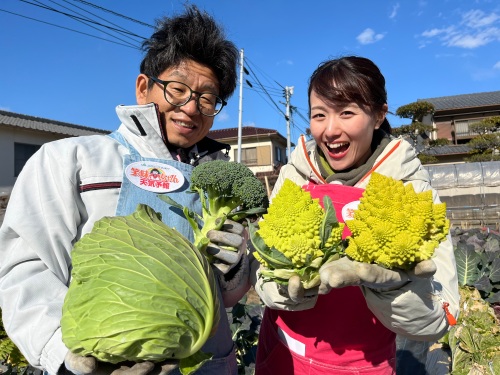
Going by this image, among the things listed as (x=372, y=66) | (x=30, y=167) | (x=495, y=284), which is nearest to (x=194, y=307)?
(x=30, y=167)

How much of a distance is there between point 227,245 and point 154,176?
20.7 inches

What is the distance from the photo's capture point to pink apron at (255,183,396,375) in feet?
6.61

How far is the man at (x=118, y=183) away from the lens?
1614mm

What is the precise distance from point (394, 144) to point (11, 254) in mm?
1904

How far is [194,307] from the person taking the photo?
1.45m

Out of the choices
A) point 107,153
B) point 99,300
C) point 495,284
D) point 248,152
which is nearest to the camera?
point 99,300

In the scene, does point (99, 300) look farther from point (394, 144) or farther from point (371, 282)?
point (394, 144)

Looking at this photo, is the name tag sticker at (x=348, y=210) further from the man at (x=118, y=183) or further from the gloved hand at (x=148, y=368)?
the gloved hand at (x=148, y=368)

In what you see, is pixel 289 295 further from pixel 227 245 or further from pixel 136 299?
pixel 136 299

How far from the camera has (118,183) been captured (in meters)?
1.94

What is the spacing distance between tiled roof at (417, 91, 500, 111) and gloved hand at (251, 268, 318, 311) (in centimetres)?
3849

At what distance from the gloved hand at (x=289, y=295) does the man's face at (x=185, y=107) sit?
0.89 meters

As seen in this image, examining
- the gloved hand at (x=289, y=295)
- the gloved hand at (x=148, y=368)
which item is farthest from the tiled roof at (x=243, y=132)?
the gloved hand at (x=148, y=368)

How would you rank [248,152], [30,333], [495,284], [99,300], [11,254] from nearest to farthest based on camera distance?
1. [99,300]
2. [30,333]
3. [11,254]
4. [495,284]
5. [248,152]
